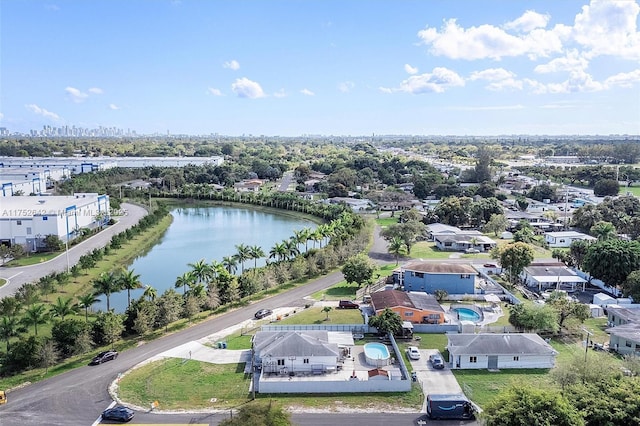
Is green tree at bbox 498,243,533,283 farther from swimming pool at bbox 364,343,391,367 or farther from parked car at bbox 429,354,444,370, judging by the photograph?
swimming pool at bbox 364,343,391,367

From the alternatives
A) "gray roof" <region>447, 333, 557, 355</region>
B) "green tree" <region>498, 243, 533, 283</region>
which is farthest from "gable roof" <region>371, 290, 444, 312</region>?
"green tree" <region>498, 243, 533, 283</region>

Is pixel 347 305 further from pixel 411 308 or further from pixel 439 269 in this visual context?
pixel 439 269

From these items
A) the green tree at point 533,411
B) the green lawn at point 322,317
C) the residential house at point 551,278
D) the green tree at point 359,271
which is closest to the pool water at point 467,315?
the green lawn at point 322,317

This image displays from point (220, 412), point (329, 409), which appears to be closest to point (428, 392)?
point (329, 409)

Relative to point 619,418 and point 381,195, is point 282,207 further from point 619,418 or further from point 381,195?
point 619,418

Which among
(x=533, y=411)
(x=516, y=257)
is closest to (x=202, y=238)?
(x=516, y=257)

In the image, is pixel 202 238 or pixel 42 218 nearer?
pixel 42 218

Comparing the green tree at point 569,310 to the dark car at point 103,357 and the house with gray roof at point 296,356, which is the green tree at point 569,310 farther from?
the dark car at point 103,357
